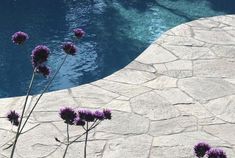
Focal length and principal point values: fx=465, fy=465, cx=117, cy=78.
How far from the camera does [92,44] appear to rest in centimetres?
838

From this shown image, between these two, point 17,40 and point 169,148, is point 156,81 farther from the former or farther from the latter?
point 17,40

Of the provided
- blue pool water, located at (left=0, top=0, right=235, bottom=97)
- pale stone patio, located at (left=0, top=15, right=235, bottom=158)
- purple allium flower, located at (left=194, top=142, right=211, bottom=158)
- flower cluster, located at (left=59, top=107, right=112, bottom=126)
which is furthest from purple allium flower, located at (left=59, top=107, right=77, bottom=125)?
blue pool water, located at (left=0, top=0, right=235, bottom=97)

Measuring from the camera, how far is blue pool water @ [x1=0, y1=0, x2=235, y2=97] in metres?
7.23

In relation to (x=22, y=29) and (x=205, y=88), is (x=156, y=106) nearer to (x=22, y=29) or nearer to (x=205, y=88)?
(x=205, y=88)

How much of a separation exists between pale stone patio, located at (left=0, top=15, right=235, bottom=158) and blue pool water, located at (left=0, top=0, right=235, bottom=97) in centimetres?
81

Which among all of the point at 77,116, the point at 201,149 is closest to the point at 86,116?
the point at 77,116

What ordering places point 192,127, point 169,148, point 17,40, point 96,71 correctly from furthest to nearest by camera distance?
point 96,71, point 192,127, point 169,148, point 17,40

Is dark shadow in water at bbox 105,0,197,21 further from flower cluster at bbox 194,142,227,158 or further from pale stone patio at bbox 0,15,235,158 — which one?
flower cluster at bbox 194,142,227,158

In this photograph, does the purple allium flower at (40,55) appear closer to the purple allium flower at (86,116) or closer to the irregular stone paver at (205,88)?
the purple allium flower at (86,116)

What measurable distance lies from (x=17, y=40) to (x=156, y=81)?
3416 millimetres

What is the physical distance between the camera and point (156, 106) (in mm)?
5695

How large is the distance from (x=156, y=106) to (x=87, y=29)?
143 inches

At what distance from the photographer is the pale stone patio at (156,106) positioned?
4816 mm

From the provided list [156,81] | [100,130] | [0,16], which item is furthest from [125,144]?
[0,16]
